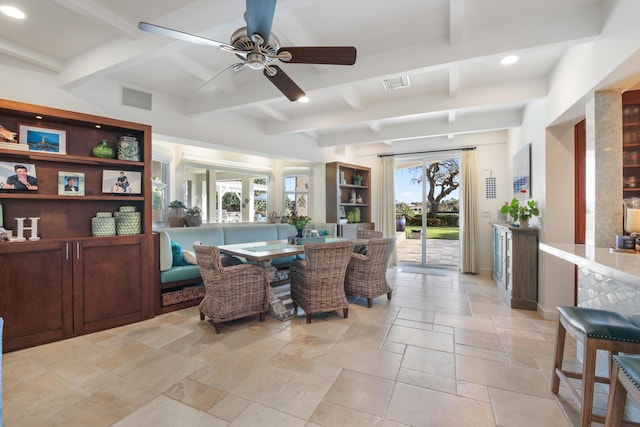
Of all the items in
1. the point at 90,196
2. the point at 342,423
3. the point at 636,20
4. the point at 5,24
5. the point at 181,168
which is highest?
the point at 5,24

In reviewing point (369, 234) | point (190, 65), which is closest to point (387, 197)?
point (369, 234)

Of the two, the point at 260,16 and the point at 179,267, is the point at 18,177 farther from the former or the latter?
the point at 260,16

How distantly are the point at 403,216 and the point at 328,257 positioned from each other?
3991 mm

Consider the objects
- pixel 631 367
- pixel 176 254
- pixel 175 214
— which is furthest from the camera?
pixel 175 214

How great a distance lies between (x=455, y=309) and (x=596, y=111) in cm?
247

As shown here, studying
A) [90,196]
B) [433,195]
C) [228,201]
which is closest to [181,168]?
[228,201]

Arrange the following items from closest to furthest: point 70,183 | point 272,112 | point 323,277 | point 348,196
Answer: point 70,183 → point 323,277 → point 272,112 → point 348,196

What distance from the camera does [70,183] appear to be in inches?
118

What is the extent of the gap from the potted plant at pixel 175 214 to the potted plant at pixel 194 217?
12 cm

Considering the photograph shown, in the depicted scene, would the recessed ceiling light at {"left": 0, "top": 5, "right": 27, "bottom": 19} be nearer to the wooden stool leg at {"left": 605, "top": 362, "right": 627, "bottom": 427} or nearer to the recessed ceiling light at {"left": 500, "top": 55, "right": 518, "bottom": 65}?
the recessed ceiling light at {"left": 500, "top": 55, "right": 518, "bottom": 65}

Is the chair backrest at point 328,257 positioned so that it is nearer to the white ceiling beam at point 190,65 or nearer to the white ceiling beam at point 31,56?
the white ceiling beam at point 190,65

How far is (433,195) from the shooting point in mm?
6293

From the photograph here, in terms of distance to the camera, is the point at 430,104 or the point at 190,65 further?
the point at 430,104

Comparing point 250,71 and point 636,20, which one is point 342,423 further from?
point 250,71
